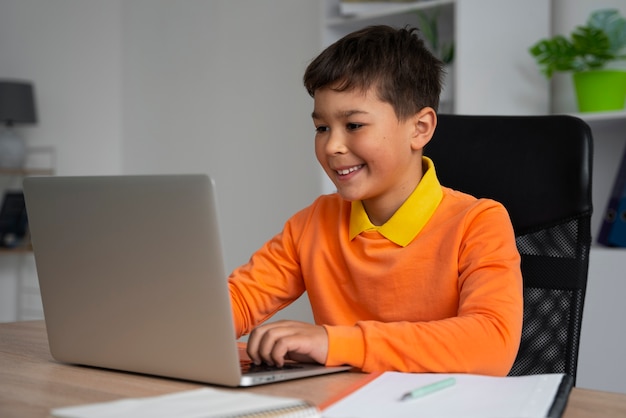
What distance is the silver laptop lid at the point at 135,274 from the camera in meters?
0.88

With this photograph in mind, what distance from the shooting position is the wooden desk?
835 millimetres

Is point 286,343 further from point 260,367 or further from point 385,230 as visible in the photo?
point 385,230

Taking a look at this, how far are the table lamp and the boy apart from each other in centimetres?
274

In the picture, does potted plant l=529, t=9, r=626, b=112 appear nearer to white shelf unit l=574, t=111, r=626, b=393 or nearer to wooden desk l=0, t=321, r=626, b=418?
white shelf unit l=574, t=111, r=626, b=393

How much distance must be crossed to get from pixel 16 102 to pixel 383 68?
9.55 ft

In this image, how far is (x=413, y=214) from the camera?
1.29m

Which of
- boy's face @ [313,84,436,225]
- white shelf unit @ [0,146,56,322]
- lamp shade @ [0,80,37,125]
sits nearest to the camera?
boy's face @ [313,84,436,225]

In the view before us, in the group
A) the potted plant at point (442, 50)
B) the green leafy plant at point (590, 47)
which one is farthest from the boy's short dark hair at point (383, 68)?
the potted plant at point (442, 50)

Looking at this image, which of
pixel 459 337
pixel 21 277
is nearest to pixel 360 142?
pixel 459 337

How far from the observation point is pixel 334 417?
0.77m

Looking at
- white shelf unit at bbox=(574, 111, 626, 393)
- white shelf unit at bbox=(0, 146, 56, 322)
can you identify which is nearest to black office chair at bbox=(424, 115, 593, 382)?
white shelf unit at bbox=(574, 111, 626, 393)

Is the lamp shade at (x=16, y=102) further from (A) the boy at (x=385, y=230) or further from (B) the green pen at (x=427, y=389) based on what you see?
(B) the green pen at (x=427, y=389)

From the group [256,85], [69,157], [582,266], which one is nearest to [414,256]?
[582,266]

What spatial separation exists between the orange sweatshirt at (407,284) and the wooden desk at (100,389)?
0.09m
